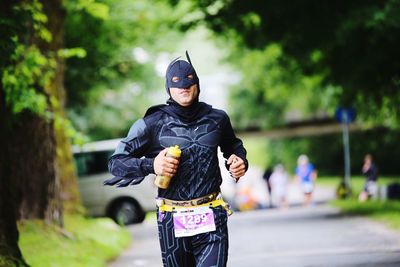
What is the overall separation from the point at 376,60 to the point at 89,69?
9.58 meters

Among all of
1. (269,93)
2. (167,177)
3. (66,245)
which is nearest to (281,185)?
(269,93)

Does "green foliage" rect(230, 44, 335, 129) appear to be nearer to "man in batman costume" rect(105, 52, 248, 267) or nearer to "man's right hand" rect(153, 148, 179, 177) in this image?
"man in batman costume" rect(105, 52, 248, 267)

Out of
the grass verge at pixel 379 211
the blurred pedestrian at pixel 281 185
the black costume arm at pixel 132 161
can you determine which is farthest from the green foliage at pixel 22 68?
the blurred pedestrian at pixel 281 185

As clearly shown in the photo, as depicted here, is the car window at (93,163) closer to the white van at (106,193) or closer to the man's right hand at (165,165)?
the white van at (106,193)

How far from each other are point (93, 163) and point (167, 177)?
19.7 meters

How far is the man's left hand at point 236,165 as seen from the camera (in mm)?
5504

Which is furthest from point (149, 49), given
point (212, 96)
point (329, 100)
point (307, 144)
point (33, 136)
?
point (307, 144)

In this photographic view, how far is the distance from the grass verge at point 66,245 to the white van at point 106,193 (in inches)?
329

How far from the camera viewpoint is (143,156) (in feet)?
18.9

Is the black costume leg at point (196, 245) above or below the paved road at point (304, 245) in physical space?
above

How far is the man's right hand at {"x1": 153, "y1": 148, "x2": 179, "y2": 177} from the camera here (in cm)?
522

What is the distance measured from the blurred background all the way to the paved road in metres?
0.89

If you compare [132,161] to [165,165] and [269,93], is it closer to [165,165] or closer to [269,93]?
[165,165]

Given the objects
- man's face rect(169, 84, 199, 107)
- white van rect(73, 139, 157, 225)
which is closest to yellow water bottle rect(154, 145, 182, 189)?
man's face rect(169, 84, 199, 107)
